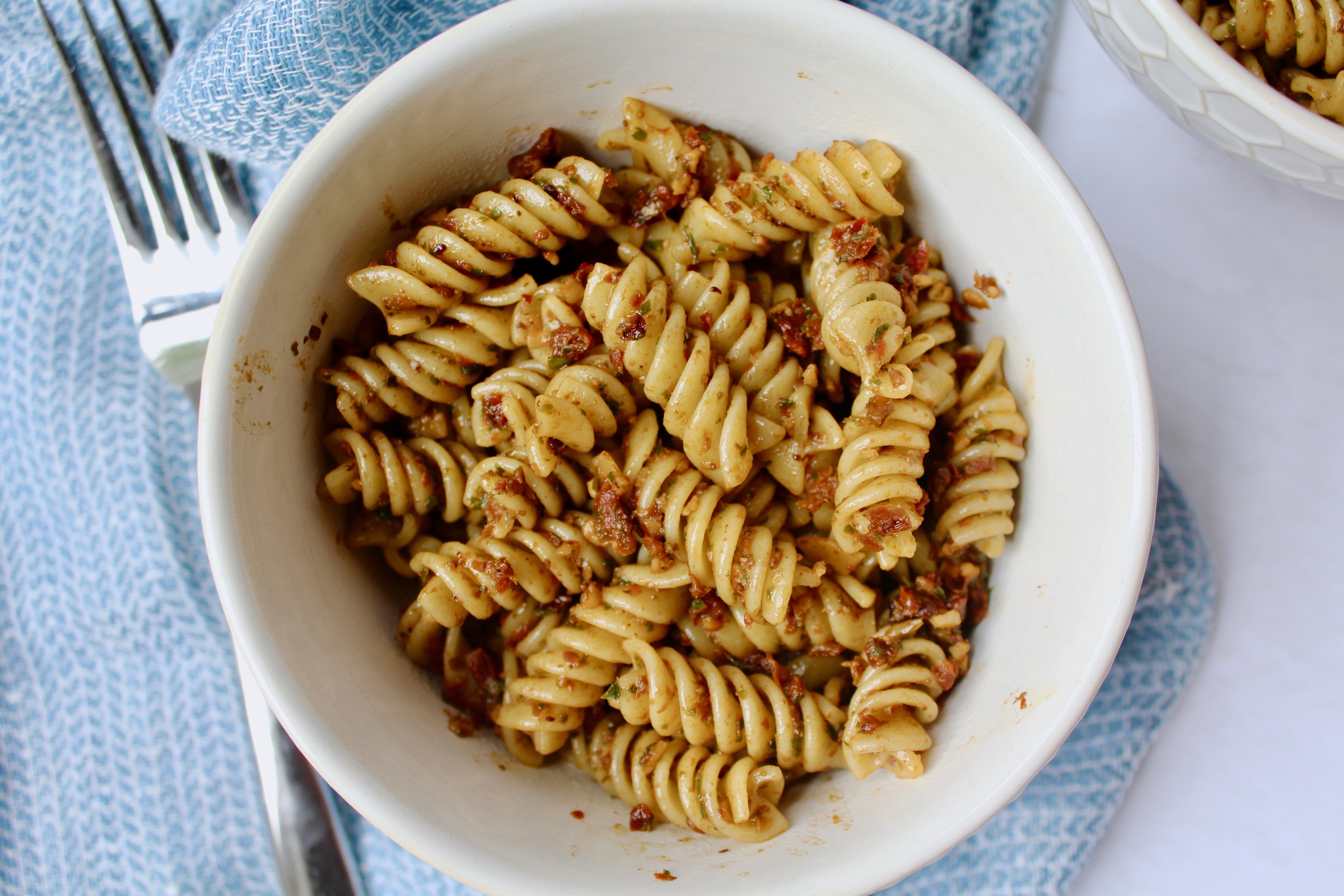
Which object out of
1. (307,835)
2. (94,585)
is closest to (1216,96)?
(307,835)

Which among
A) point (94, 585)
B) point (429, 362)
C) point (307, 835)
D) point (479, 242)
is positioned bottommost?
point (307, 835)

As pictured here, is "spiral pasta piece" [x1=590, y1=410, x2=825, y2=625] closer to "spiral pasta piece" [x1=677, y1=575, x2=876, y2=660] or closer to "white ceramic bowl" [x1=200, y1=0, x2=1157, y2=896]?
"spiral pasta piece" [x1=677, y1=575, x2=876, y2=660]

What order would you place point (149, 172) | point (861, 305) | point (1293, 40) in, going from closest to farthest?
point (861, 305) < point (1293, 40) < point (149, 172)

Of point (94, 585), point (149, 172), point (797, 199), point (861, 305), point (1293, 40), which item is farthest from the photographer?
point (94, 585)

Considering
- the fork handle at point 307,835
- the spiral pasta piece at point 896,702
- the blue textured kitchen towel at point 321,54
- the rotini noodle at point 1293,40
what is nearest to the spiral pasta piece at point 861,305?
the spiral pasta piece at point 896,702

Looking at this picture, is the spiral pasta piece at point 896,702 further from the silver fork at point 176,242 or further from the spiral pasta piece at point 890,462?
the silver fork at point 176,242

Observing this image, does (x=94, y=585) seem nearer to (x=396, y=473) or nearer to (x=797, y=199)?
(x=396, y=473)

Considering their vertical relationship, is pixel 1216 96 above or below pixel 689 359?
above
